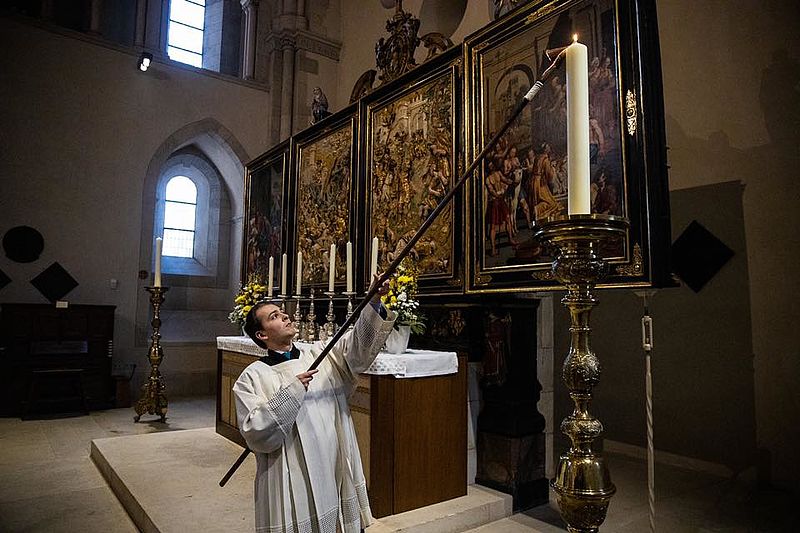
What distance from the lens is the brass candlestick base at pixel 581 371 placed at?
118 centimetres

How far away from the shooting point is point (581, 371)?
125 centimetres

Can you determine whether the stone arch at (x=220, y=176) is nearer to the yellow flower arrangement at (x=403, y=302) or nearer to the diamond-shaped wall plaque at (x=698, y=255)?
the yellow flower arrangement at (x=403, y=302)

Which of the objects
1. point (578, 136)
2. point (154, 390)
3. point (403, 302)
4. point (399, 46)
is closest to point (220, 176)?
point (154, 390)

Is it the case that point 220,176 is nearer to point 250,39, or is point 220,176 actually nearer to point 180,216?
point 180,216

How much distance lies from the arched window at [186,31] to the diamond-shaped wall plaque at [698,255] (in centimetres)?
1019

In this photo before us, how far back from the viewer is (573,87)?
51.3 inches

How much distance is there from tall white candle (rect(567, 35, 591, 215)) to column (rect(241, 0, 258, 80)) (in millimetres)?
11238

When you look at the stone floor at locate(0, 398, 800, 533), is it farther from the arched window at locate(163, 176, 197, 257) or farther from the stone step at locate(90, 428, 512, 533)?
the arched window at locate(163, 176, 197, 257)

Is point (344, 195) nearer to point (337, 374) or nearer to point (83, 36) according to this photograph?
point (337, 374)

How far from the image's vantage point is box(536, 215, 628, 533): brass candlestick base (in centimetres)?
118

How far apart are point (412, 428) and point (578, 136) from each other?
2.72 m

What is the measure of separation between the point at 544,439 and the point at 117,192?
8.55 meters

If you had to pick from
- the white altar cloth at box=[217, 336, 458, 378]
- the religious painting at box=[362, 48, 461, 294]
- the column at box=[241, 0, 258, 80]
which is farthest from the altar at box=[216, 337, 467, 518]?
the column at box=[241, 0, 258, 80]

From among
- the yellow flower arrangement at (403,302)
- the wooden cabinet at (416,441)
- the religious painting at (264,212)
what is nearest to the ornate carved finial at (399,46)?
the religious painting at (264,212)
